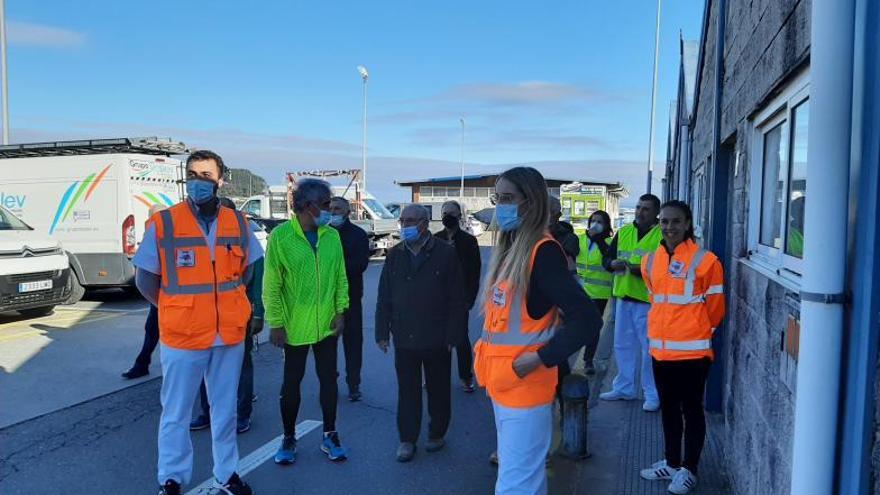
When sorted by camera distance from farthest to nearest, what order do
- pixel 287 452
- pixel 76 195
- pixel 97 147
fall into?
1. pixel 97 147
2. pixel 76 195
3. pixel 287 452

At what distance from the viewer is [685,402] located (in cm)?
388

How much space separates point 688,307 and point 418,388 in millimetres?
2007

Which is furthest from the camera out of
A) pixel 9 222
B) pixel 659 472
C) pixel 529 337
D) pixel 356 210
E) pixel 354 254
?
pixel 356 210

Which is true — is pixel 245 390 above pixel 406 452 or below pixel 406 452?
above

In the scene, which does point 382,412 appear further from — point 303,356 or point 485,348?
point 485,348

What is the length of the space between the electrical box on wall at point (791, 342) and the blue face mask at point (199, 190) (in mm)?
3095

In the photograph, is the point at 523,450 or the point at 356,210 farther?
the point at 356,210

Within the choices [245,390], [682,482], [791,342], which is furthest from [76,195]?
[791,342]

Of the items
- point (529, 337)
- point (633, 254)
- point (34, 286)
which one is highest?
point (633, 254)

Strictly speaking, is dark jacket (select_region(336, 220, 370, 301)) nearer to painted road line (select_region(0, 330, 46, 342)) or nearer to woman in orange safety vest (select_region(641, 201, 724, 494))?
woman in orange safety vest (select_region(641, 201, 724, 494))

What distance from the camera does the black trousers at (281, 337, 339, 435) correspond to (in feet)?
14.4

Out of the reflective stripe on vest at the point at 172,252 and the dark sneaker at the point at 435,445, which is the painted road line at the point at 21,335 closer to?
the reflective stripe on vest at the point at 172,252

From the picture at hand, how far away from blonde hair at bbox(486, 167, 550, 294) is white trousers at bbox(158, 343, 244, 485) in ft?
6.09

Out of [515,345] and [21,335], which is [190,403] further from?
[21,335]
